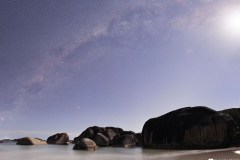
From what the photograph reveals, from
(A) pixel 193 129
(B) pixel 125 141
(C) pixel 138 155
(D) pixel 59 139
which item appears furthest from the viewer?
(D) pixel 59 139

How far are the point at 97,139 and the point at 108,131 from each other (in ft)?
22.7

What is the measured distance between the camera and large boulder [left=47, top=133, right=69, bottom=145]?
68.6m

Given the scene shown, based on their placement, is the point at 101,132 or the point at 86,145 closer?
the point at 86,145

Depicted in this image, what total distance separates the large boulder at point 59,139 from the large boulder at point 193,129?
36.4 m

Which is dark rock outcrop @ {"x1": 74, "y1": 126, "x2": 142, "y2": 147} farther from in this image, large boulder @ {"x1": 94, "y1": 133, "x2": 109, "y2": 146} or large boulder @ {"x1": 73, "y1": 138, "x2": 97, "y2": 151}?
large boulder @ {"x1": 73, "y1": 138, "x2": 97, "y2": 151}

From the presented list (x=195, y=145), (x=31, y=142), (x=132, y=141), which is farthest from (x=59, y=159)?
(x=31, y=142)

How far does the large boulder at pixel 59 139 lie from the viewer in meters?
68.6

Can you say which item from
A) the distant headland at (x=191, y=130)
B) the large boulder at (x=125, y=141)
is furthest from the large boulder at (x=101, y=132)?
the distant headland at (x=191, y=130)

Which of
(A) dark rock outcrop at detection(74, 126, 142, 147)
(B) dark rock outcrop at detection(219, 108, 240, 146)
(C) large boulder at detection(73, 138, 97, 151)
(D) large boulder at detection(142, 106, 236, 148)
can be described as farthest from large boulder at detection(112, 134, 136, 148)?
(B) dark rock outcrop at detection(219, 108, 240, 146)

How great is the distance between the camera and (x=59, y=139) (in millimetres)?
68938

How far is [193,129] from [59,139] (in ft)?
147

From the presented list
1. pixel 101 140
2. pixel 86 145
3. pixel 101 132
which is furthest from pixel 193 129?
pixel 101 132

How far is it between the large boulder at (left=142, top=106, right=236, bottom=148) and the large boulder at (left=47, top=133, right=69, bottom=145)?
3636 centimetres

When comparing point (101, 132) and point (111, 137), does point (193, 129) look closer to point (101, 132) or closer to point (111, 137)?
point (111, 137)
